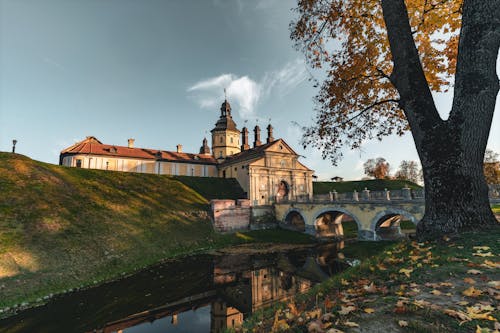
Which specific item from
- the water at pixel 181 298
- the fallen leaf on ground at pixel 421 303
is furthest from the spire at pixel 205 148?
the fallen leaf on ground at pixel 421 303

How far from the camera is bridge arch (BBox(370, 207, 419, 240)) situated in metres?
16.1

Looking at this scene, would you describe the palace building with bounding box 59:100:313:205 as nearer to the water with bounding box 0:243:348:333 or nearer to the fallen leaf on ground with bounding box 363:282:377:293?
the water with bounding box 0:243:348:333

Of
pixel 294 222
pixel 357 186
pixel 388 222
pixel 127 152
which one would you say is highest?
pixel 127 152

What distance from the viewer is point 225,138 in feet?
152

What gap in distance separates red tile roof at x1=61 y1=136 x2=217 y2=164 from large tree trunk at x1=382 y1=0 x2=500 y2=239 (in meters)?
38.8

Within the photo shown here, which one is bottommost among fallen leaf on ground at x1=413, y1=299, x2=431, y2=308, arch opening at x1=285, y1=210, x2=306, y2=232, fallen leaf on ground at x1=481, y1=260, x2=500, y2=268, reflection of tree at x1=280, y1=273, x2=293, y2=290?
reflection of tree at x1=280, y1=273, x2=293, y2=290

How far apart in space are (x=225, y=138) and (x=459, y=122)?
42.5 m

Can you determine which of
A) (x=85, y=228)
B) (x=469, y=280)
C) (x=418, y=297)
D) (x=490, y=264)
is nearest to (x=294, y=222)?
(x=85, y=228)

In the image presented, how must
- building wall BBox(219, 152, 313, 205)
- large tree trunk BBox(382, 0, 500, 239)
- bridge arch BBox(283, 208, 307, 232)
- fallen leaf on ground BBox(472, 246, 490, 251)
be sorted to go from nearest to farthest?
fallen leaf on ground BBox(472, 246, 490, 251) → large tree trunk BBox(382, 0, 500, 239) → bridge arch BBox(283, 208, 307, 232) → building wall BBox(219, 152, 313, 205)

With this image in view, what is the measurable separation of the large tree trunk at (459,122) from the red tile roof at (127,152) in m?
38.8

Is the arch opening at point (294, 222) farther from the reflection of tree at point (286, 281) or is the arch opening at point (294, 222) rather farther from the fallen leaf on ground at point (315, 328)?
the fallen leaf on ground at point (315, 328)

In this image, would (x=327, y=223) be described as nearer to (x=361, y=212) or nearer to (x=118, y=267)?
(x=361, y=212)

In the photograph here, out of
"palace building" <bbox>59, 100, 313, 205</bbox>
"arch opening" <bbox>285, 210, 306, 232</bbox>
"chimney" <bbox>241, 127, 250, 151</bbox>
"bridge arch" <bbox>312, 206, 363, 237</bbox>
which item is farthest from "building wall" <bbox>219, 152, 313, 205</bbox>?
"chimney" <bbox>241, 127, 250, 151</bbox>

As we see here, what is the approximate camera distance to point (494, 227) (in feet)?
16.8
